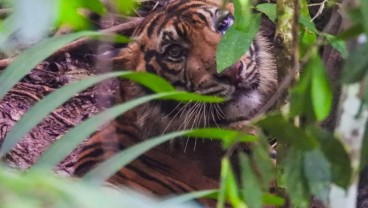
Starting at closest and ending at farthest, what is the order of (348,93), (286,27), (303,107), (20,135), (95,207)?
(95,207) → (303,107) → (348,93) → (20,135) → (286,27)

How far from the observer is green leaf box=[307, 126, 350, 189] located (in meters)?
1.28

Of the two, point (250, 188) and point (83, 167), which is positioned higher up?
point (83, 167)

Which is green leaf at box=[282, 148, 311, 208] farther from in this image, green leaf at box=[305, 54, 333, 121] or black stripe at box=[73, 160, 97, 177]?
black stripe at box=[73, 160, 97, 177]

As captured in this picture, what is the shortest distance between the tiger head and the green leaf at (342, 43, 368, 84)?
218 centimetres

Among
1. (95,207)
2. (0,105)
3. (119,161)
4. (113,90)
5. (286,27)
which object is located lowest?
(95,207)

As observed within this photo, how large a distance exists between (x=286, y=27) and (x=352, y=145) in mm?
1032

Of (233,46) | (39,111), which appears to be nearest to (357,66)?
(39,111)

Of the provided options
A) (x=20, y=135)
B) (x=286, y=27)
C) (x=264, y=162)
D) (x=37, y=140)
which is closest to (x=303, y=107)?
(x=264, y=162)

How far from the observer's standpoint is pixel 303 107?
50.2 inches

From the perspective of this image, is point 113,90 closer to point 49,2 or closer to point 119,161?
point 119,161

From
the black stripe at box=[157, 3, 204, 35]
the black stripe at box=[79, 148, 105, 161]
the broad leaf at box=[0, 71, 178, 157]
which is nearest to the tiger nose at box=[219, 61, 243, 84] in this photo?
the black stripe at box=[157, 3, 204, 35]

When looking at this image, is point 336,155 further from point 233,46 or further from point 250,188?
point 233,46

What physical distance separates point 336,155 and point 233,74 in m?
2.08

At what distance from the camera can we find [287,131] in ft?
4.33
